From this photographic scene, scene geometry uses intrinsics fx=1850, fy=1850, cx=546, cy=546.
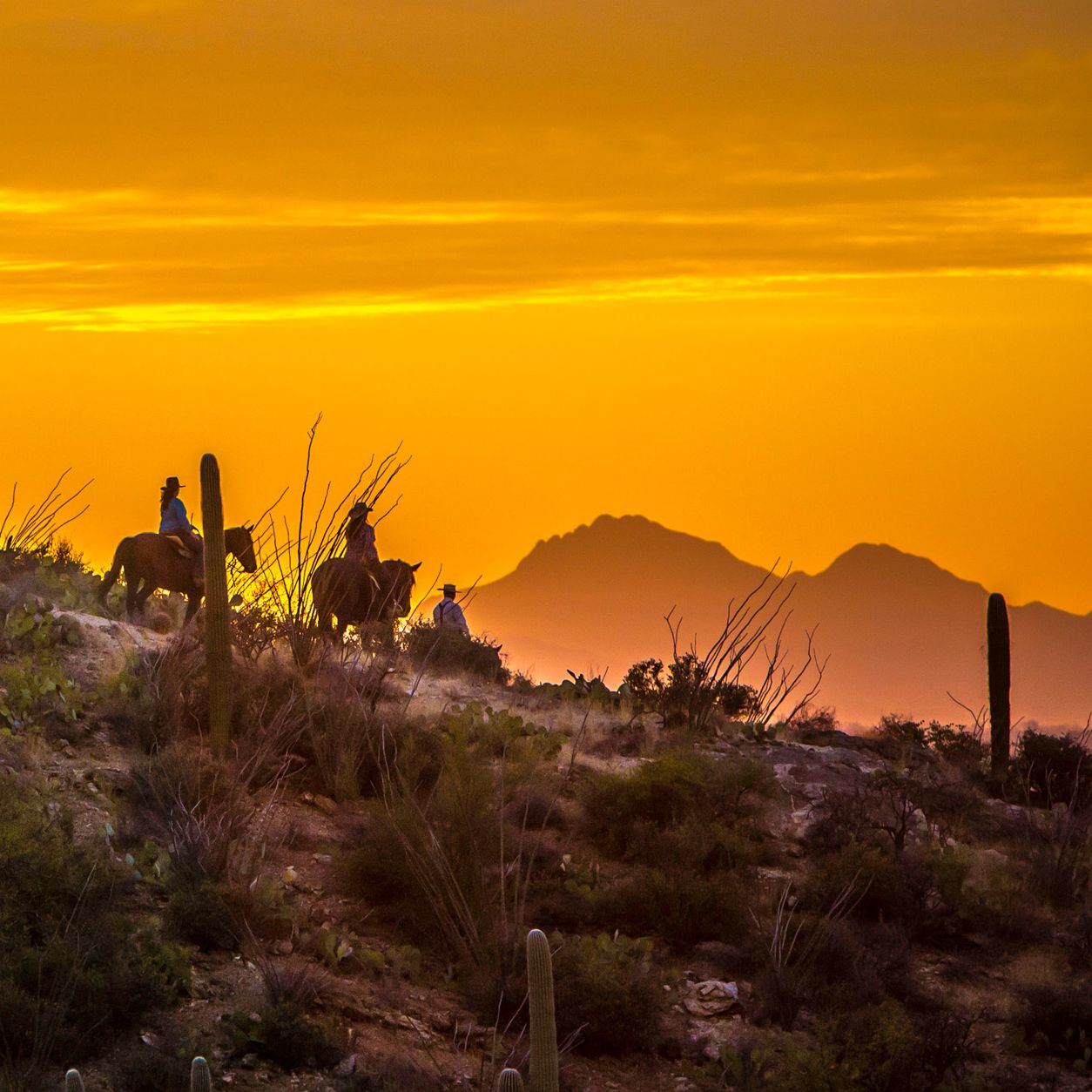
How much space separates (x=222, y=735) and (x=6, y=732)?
2251 millimetres

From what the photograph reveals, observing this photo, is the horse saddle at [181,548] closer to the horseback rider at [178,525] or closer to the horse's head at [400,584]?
the horseback rider at [178,525]

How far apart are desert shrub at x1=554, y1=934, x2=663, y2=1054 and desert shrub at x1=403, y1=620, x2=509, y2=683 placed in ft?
35.0

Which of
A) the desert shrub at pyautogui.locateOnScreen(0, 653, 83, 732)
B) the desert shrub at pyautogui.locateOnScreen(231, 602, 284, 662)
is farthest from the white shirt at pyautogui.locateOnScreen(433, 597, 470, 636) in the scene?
Answer: the desert shrub at pyautogui.locateOnScreen(0, 653, 83, 732)

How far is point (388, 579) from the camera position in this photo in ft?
90.3

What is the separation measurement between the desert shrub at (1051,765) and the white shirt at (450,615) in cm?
904

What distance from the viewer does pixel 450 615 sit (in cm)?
3044

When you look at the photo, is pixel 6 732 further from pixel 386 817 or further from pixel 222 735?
pixel 386 817

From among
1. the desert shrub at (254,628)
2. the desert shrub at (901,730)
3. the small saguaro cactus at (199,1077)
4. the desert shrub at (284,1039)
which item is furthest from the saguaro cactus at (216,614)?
the desert shrub at (901,730)

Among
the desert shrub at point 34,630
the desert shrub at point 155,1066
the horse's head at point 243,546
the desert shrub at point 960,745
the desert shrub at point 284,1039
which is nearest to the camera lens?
the desert shrub at point 155,1066

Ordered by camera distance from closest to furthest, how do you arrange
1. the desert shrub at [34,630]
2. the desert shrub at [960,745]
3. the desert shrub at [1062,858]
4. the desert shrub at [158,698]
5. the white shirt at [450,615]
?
the desert shrub at [158,698] → the desert shrub at [1062,858] → the desert shrub at [34,630] → the desert shrub at [960,745] → the white shirt at [450,615]

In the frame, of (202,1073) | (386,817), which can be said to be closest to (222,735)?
(386,817)

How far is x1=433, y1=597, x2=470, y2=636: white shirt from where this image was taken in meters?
30.3

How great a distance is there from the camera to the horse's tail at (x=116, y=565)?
26859 mm

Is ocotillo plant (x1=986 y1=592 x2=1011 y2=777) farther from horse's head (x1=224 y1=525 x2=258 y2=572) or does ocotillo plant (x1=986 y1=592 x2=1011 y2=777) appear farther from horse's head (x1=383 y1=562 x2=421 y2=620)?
horse's head (x1=224 y1=525 x2=258 y2=572)
